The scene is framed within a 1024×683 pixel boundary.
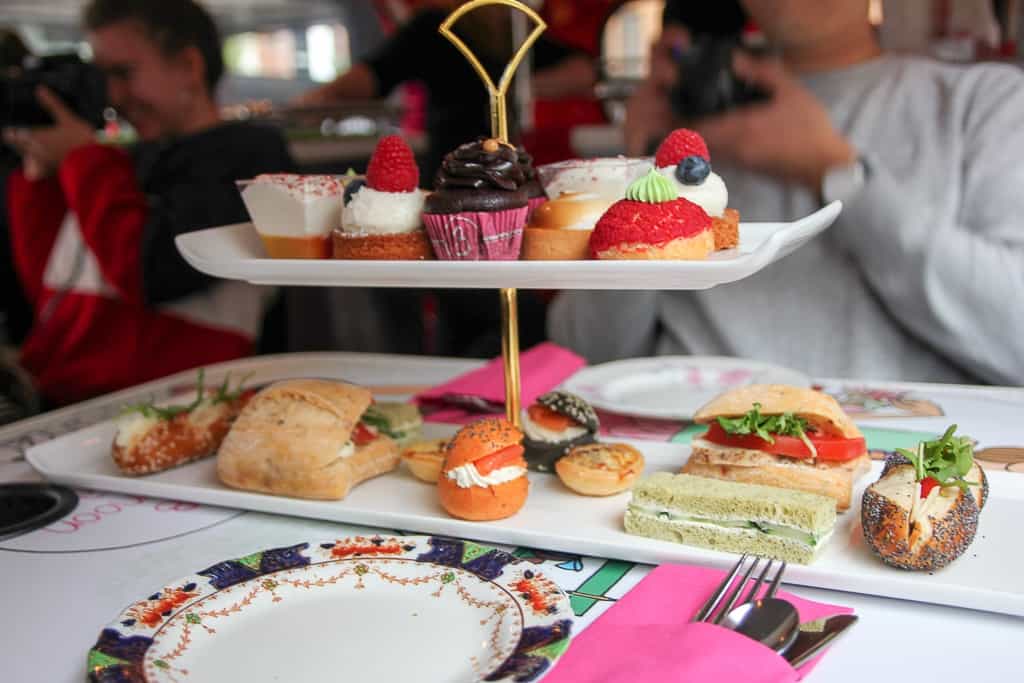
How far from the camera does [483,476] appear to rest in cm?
95

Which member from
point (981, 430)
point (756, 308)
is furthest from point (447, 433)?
point (756, 308)

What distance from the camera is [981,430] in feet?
4.05

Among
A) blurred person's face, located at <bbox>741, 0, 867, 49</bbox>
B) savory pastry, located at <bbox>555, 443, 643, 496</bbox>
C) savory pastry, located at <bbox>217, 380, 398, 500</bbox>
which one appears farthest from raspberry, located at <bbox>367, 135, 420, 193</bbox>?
blurred person's face, located at <bbox>741, 0, 867, 49</bbox>

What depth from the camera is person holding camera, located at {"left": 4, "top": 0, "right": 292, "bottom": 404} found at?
2.21 meters

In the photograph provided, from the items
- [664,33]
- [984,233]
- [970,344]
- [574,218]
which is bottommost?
[970,344]

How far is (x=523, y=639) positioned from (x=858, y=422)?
755 mm

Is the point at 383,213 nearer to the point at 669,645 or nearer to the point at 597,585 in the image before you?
the point at 597,585

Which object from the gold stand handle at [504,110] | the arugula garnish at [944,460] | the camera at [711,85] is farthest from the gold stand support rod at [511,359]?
the camera at [711,85]

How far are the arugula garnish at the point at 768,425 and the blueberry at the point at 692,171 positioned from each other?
0.25m

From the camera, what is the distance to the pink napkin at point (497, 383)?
4.61 ft

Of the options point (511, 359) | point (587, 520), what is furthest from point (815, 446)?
point (511, 359)

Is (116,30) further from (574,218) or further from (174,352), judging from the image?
(574,218)

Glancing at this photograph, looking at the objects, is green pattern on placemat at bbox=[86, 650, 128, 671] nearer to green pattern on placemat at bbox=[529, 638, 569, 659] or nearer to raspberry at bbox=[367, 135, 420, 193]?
green pattern on placemat at bbox=[529, 638, 569, 659]

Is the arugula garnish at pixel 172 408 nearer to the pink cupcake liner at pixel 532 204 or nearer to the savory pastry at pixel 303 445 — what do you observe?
the savory pastry at pixel 303 445
